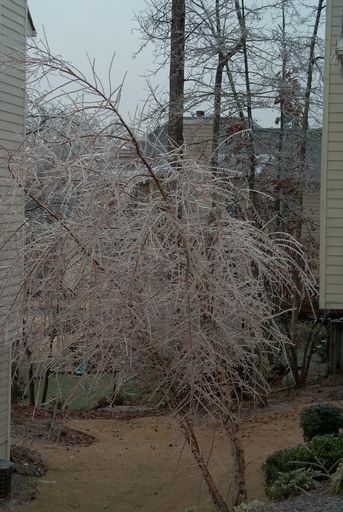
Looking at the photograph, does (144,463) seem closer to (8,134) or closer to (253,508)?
(8,134)

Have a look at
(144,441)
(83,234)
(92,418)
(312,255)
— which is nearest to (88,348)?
(83,234)

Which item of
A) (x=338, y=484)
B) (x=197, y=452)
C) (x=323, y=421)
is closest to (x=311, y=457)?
(x=197, y=452)

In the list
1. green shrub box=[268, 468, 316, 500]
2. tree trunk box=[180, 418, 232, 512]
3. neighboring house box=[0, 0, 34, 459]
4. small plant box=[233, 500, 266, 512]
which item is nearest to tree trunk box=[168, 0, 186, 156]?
neighboring house box=[0, 0, 34, 459]

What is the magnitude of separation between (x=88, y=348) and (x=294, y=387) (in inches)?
469

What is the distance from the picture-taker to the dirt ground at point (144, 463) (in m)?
9.77

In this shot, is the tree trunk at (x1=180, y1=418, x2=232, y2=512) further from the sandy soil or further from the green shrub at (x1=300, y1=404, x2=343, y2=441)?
the green shrub at (x1=300, y1=404, x2=343, y2=441)

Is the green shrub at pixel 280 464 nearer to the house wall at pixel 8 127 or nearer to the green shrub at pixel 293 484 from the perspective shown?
the green shrub at pixel 293 484

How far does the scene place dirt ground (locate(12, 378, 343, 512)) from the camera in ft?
32.1

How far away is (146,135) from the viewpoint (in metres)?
6.61

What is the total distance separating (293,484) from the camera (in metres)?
6.93

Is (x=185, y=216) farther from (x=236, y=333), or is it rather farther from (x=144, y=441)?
(x=144, y=441)

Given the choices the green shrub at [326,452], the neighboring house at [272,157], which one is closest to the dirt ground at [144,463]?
the green shrub at [326,452]

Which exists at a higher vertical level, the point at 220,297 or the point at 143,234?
the point at 143,234

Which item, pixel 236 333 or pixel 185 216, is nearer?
pixel 185 216
